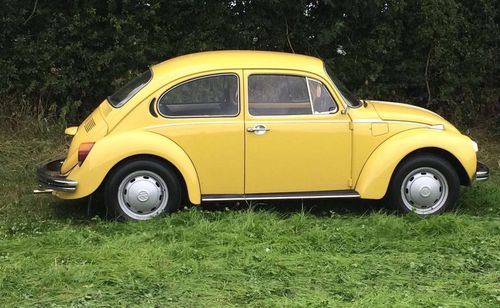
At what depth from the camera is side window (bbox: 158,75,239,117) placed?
6223 millimetres

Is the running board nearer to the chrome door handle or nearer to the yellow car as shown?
the yellow car

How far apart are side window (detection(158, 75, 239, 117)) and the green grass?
965mm

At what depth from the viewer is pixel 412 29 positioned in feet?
32.6

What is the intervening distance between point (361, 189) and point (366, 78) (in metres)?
4.06

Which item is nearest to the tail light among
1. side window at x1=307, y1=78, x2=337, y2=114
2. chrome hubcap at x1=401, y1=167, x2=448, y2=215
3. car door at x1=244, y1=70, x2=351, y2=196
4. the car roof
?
the car roof

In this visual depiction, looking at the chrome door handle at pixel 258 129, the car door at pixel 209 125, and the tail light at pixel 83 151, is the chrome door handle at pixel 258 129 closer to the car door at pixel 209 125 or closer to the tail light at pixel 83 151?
the car door at pixel 209 125

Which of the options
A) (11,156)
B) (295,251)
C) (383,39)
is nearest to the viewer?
(295,251)

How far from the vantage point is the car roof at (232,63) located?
628cm

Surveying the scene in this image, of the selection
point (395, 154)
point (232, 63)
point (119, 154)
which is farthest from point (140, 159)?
point (395, 154)

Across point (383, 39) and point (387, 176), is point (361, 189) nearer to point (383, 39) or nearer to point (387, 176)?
point (387, 176)

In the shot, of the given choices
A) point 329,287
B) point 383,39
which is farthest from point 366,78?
point 329,287

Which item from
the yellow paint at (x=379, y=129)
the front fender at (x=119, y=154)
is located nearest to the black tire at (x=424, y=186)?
the yellow paint at (x=379, y=129)

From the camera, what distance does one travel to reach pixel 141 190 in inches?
239

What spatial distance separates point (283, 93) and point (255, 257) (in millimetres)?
1912
